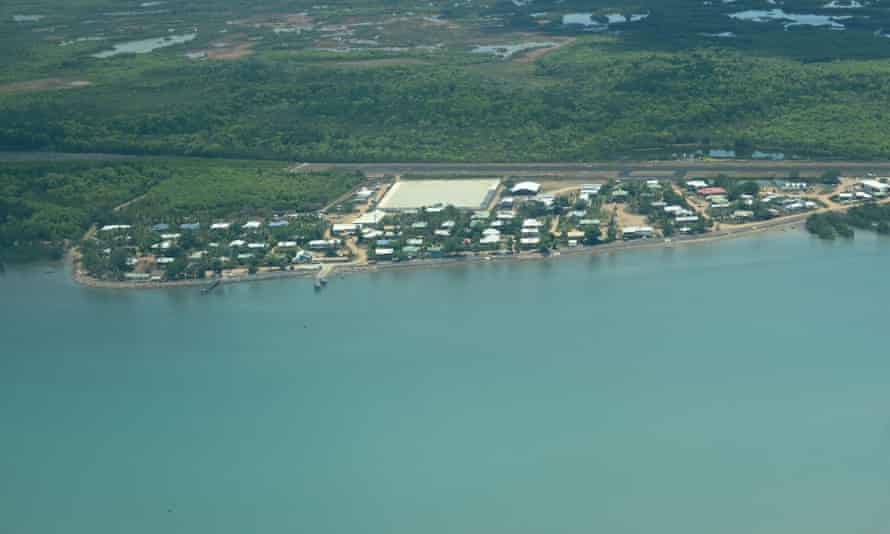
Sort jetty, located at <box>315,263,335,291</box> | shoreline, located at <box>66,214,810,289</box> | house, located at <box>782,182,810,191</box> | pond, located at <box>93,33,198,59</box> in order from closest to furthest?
jetty, located at <box>315,263,335,291</box> < shoreline, located at <box>66,214,810,289</box> < house, located at <box>782,182,810,191</box> < pond, located at <box>93,33,198,59</box>

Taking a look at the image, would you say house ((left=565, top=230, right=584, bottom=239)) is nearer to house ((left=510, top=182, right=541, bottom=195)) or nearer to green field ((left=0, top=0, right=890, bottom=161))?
house ((left=510, top=182, right=541, bottom=195))

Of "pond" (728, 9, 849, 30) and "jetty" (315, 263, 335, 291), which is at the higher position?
"pond" (728, 9, 849, 30)

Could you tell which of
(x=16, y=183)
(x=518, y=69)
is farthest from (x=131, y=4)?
(x=16, y=183)

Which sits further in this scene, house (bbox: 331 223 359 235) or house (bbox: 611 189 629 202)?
house (bbox: 611 189 629 202)

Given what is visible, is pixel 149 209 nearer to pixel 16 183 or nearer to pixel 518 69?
pixel 16 183

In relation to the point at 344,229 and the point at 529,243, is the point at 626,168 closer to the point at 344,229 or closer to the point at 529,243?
the point at 529,243

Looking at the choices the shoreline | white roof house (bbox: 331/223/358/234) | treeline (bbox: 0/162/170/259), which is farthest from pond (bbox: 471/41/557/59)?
the shoreline

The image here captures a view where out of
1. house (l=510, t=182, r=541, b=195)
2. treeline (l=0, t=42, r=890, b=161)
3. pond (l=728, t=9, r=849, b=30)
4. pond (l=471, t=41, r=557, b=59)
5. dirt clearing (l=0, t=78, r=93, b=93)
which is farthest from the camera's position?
pond (l=728, t=9, r=849, b=30)

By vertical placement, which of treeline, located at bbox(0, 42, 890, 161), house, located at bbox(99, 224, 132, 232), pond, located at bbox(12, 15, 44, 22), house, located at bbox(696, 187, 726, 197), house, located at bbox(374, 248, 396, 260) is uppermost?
pond, located at bbox(12, 15, 44, 22)
